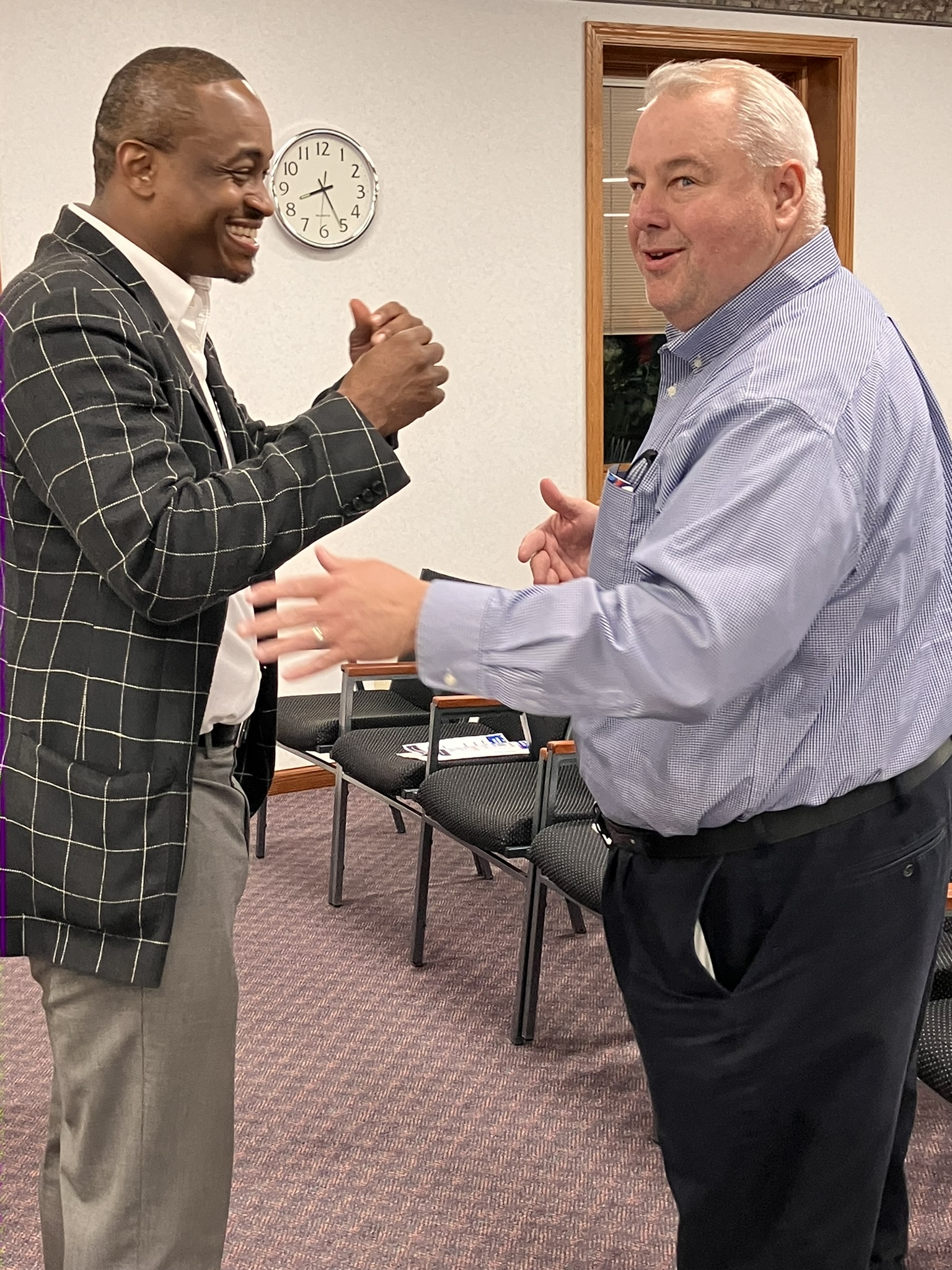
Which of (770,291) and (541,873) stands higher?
(770,291)

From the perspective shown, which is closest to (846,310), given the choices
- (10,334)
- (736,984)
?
(736,984)

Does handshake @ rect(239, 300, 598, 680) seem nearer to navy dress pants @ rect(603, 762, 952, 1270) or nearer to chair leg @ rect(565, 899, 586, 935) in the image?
navy dress pants @ rect(603, 762, 952, 1270)

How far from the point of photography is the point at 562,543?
77.4 inches

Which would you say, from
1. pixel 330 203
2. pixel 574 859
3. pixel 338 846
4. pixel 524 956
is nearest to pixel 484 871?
pixel 338 846

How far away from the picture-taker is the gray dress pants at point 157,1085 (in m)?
1.48

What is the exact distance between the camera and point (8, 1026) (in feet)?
10.5

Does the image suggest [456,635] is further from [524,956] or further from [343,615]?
[524,956]

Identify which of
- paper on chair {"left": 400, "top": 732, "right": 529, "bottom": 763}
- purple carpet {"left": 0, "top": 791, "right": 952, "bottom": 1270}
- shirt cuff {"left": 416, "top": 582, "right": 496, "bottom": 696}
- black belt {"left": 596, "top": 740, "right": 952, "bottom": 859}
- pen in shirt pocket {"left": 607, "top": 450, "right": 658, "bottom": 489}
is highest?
pen in shirt pocket {"left": 607, "top": 450, "right": 658, "bottom": 489}

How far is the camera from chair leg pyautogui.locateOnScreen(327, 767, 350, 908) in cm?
399

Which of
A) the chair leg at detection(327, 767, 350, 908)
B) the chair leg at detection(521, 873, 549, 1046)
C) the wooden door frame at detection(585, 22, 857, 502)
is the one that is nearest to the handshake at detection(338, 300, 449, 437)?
the chair leg at detection(521, 873, 549, 1046)

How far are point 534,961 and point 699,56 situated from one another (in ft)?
14.0

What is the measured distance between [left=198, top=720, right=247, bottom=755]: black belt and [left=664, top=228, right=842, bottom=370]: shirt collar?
28.7 inches

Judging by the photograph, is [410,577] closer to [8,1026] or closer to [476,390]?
[8,1026]

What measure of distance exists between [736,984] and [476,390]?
165 inches
